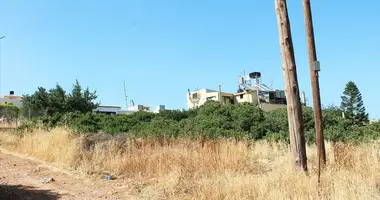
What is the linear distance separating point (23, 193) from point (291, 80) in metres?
5.50

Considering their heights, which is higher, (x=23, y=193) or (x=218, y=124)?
(x=218, y=124)

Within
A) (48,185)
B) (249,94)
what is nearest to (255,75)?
(249,94)

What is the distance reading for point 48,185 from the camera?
26.8 feet

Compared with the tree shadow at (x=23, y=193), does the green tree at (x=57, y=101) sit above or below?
above

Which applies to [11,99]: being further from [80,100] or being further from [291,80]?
[291,80]

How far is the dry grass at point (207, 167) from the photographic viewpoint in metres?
5.46

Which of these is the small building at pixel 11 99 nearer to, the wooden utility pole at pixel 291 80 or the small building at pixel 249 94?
the small building at pixel 249 94

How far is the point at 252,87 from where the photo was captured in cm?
6275

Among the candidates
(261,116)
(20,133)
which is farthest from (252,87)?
(20,133)

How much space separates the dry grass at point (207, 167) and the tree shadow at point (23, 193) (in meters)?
1.58

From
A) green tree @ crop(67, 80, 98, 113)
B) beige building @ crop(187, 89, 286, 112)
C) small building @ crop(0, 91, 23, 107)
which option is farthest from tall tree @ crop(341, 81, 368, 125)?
small building @ crop(0, 91, 23, 107)

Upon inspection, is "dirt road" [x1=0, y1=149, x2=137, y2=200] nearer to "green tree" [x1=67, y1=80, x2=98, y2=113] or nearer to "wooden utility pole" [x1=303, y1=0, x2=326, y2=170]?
"wooden utility pole" [x1=303, y1=0, x2=326, y2=170]

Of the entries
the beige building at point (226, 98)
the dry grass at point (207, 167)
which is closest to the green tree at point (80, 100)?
the beige building at point (226, 98)

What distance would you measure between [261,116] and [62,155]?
12.0 m
